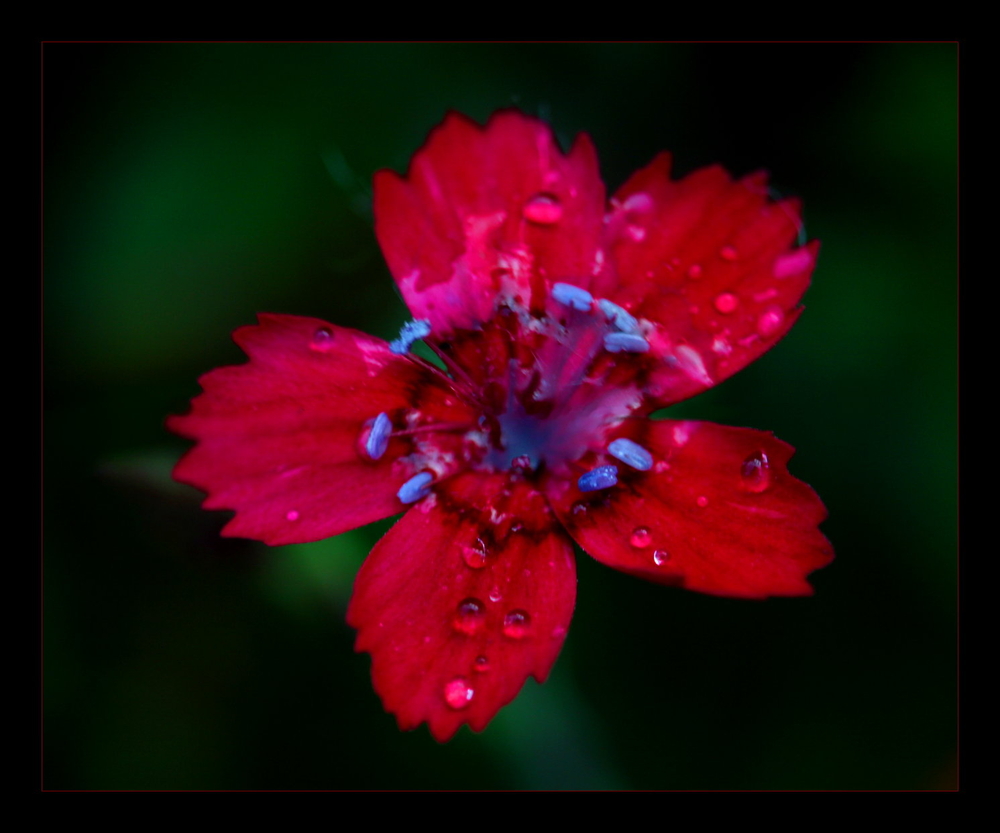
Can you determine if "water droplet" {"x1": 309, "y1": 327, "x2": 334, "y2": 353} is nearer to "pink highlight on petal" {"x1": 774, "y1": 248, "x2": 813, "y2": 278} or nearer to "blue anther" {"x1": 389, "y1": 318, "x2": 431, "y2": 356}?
"blue anther" {"x1": 389, "y1": 318, "x2": 431, "y2": 356}

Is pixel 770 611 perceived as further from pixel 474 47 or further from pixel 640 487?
pixel 474 47

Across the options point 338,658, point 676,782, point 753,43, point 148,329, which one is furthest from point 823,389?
point 148,329

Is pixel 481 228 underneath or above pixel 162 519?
above

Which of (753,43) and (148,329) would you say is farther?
(148,329)

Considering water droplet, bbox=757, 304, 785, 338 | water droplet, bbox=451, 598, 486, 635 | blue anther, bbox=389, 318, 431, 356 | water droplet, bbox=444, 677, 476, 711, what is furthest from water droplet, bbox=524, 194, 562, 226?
water droplet, bbox=444, 677, 476, 711

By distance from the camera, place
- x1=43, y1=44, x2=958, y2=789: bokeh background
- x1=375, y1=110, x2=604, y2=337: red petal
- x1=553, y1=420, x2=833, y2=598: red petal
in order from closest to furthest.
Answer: x1=553, y1=420, x2=833, y2=598: red petal
x1=375, y1=110, x2=604, y2=337: red petal
x1=43, y1=44, x2=958, y2=789: bokeh background

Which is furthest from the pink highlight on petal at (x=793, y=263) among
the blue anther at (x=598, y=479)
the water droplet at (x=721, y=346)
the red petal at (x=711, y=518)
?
the blue anther at (x=598, y=479)
